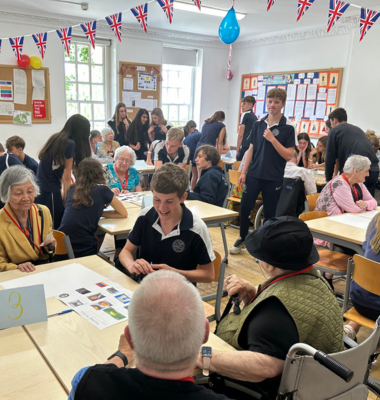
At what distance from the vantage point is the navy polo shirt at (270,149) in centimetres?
374

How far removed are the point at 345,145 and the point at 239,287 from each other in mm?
3157

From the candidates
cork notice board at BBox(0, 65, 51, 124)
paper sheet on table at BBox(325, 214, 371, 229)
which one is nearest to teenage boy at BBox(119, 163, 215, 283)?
paper sheet on table at BBox(325, 214, 371, 229)

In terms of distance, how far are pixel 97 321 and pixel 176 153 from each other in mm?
3355

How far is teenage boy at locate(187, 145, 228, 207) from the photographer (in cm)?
385

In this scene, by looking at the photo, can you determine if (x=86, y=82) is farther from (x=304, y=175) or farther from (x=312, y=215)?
(x=312, y=215)

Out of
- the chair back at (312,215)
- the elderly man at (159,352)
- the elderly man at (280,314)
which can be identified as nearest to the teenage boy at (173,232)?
the elderly man at (280,314)

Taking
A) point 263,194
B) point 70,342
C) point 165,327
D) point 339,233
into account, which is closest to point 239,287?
point 70,342

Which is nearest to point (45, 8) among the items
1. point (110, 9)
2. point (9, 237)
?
point (110, 9)

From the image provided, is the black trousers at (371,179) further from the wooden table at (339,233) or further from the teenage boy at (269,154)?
the wooden table at (339,233)

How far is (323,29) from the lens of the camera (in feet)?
23.6

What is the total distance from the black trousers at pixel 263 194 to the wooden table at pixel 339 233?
870 millimetres

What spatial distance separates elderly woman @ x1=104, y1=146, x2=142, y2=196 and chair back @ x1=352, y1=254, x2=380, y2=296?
7.95 ft

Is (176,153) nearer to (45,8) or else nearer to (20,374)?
(20,374)

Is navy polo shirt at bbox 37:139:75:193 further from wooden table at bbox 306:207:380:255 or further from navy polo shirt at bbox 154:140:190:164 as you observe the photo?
wooden table at bbox 306:207:380:255
